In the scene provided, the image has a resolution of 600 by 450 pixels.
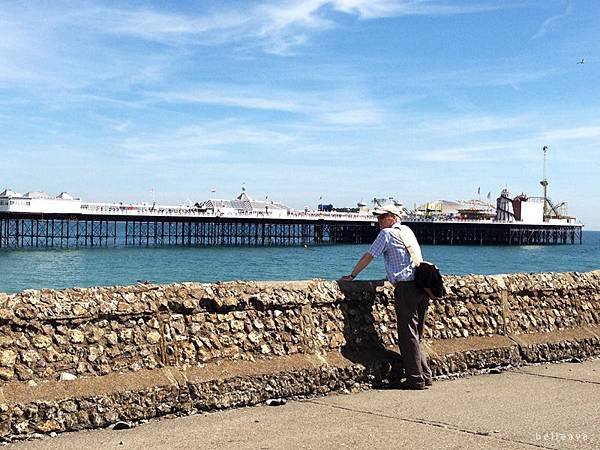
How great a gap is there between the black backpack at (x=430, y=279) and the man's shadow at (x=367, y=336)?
55cm

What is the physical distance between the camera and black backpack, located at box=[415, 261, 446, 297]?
22.5 feet

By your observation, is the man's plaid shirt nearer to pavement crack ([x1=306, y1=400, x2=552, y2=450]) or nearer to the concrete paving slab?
pavement crack ([x1=306, y1=400, x2=552, y2=450])

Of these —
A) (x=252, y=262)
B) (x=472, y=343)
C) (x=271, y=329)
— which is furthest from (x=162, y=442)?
(x=252, y=262)

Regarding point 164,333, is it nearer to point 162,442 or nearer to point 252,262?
point 162,442

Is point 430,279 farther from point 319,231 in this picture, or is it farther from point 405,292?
point 319,231

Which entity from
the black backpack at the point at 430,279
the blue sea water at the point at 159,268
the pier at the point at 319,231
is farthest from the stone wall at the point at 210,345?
the pier at the point at 319,231

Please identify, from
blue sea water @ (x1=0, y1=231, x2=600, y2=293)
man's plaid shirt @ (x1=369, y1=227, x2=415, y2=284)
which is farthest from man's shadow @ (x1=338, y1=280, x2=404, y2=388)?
blue sea water @ (x1=0, y1=231, x2=600, y2=293)

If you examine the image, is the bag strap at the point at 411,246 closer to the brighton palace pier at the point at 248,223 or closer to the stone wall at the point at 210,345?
the stone wall at the point at 210,345

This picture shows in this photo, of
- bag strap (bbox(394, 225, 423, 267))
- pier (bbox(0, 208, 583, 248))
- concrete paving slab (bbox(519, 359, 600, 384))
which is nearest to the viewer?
bag strap (bbox(394, 225, 423, 267))

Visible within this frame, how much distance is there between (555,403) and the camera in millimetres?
6387

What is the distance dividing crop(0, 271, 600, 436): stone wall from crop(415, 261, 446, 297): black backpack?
0.55 meters

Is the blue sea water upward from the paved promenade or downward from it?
downward

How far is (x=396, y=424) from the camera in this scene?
565 centimetres

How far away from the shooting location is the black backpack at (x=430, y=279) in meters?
6.86
